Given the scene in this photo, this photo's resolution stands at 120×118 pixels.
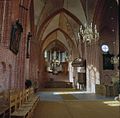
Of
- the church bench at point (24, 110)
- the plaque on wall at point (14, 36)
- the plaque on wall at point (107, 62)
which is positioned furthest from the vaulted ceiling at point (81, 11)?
the church bench at point (24, 110)

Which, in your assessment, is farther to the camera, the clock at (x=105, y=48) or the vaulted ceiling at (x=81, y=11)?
the clock at (x=105, y=48)

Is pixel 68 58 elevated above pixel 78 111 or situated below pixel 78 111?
above

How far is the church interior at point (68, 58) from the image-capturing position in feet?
26.7

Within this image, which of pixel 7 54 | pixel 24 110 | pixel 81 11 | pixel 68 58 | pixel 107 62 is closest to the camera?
pixel 24 110

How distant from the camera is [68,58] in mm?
37375

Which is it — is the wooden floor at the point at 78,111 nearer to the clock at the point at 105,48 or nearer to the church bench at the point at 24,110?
the church bench at the point at 24,110

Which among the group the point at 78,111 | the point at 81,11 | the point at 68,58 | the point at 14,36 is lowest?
the point at 78,111

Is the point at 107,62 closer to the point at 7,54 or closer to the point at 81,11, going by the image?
the point at 81,11

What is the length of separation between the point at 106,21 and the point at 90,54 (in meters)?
3.60

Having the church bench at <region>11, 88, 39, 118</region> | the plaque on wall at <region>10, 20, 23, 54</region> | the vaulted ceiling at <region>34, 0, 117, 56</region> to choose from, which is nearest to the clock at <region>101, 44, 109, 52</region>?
the vaulted ceiling at <region>34, 0, 117, 56</region>

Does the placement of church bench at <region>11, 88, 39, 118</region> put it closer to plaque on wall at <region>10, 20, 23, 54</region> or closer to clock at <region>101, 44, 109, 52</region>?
plaque on wall at <region>10, 20, 23, 54</region>

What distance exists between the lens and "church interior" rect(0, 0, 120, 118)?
320 inches

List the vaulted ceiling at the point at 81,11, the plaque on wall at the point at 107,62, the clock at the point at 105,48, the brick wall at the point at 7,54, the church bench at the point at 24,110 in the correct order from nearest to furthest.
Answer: the church bench at the point at 24,110, the brick wall at the point at 7,54, the vaulted ceiling at the point at 81,11, the plaque on wall at the point at 107,62, the clock at the point at 105,48

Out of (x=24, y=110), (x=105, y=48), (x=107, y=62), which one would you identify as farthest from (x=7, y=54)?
(x=105, y=48)
